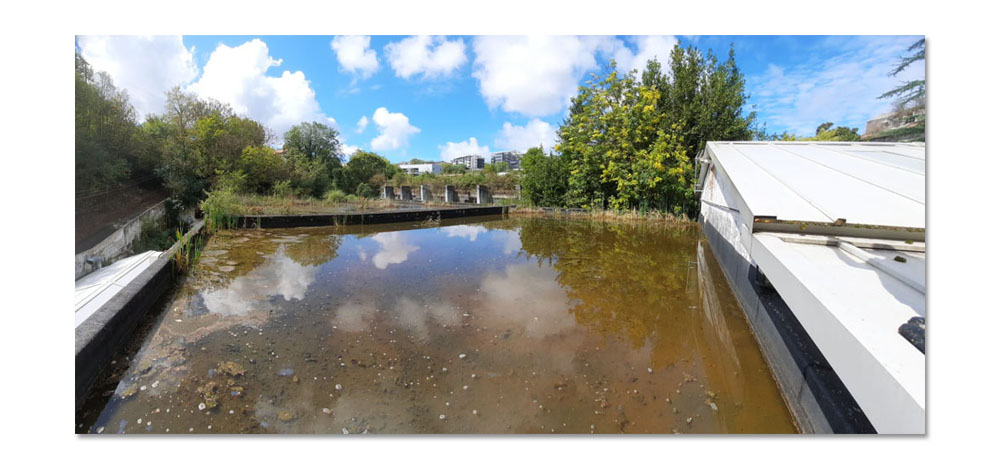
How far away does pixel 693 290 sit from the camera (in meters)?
3.80

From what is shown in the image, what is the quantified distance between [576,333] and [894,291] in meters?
1.69

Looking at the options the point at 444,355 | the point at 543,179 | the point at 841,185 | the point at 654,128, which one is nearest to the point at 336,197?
the point at 543,179

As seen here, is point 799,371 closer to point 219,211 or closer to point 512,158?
point 219,211

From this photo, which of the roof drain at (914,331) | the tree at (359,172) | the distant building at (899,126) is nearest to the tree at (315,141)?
the tree at (359,172)

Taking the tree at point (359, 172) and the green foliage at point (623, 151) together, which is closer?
the green foliage at point (623, 151)

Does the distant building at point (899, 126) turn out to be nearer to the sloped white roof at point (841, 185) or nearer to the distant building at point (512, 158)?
the sloped white roof at point (841, 185)

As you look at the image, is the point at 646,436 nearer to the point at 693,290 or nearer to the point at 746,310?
the point at 746,310

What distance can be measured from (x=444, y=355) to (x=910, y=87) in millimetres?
2884

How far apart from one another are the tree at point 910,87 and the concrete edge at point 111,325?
411 cm

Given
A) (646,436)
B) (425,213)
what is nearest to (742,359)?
(646,436)

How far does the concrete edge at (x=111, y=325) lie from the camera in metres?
1.73

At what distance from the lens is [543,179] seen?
13.2m

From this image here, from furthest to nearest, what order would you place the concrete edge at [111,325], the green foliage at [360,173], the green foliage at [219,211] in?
the green foliage at [360,173] < the green foliage at [219,211] < the concrete edge at [111,325]

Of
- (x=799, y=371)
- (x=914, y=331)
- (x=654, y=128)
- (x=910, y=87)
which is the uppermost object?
(x=654, y=128)
